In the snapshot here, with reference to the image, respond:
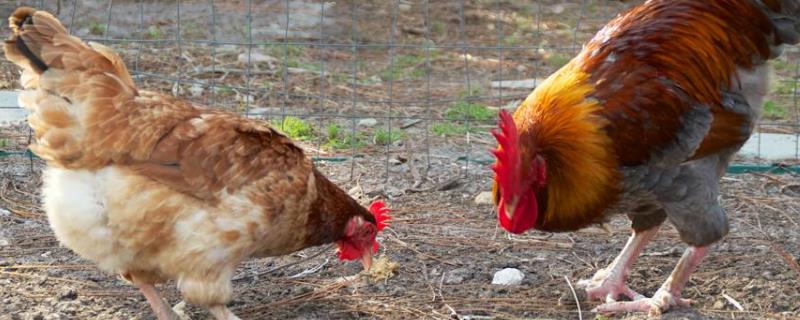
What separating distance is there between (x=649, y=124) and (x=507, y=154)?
0.78 metres

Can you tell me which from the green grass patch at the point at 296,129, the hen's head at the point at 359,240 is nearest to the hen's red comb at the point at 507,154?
the hen's head at the point at 359,240

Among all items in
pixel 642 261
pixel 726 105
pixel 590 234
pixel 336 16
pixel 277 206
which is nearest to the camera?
pixel 277 206

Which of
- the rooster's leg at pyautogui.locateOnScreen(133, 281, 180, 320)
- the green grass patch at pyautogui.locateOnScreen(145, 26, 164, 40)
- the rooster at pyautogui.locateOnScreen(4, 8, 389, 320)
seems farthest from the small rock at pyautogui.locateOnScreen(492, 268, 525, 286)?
the green grass patch at pyautogui.locateOnScreen(145, 26, 164, 40)

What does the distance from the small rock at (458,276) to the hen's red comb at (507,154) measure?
107cm

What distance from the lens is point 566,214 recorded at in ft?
17.1

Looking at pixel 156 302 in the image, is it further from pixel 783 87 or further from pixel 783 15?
pixel 783 87

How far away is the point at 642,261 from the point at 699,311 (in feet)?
2.82

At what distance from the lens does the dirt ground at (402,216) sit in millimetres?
5535

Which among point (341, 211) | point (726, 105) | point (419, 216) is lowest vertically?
point (419, 216)

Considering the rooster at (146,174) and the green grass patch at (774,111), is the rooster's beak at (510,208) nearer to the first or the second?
the rooster at (146,174)

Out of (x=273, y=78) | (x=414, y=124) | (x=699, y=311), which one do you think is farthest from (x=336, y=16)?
(x=699, y=311)

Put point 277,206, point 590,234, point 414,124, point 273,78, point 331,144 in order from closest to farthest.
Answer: point 277,206, point 590,234, point 331,144, point 414,124, point 273,78

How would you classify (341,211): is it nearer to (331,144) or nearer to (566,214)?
(566,214)

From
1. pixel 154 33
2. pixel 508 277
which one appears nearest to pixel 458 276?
pixel 508 277
